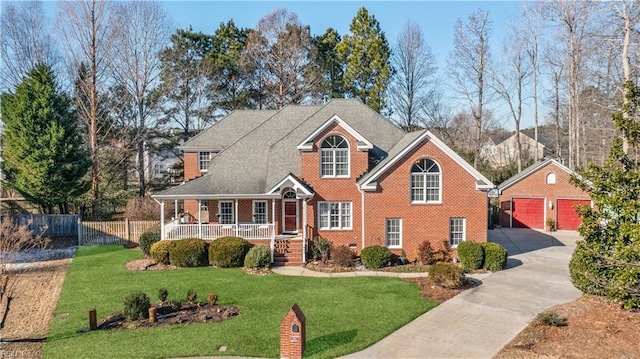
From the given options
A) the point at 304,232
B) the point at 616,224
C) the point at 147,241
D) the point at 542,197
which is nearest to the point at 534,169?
the point at 542,197

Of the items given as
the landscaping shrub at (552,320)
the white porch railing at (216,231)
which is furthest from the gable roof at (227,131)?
the landscaping shrub at (552,320)

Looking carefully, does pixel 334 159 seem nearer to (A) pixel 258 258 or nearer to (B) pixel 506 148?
(A) pixel 258 258

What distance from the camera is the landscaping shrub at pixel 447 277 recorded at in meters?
15.3

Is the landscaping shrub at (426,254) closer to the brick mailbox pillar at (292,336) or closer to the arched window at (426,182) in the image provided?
the arched window at (426,182)

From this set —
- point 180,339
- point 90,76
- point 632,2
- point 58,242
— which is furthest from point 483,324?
point 90,76

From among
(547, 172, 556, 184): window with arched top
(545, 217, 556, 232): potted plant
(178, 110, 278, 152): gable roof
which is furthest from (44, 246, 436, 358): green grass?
(547, 172, 556, 184): window with arched top

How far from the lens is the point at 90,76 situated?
31.1 m

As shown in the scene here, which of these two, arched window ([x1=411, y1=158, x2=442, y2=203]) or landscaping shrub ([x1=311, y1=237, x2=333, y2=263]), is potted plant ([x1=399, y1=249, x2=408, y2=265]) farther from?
landscaping shrub ([x1=311, y1=237, x2=333, y2=263])

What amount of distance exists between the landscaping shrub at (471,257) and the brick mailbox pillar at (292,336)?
11.1 meters

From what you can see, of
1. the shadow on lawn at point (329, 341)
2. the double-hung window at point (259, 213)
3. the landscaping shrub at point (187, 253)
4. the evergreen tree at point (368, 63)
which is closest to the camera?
the shadow on lawn at point (329, 341)

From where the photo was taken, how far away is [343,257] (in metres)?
19.1

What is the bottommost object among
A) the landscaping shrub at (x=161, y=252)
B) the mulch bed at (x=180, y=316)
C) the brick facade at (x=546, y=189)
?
the mulch bed at (x=180, y=316)

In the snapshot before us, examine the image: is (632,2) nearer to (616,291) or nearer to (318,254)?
(616,291)

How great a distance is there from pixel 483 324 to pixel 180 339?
8804 mm
